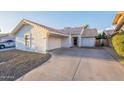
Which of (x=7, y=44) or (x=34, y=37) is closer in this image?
(x=34, y=37)

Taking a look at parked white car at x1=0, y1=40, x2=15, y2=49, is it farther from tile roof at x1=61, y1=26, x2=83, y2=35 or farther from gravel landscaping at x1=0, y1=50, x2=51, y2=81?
gravel landscaping at x1=0, y1=50, x2=51, y2=81

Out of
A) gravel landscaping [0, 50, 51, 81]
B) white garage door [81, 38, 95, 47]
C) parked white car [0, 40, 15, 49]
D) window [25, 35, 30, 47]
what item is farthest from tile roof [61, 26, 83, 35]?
gravel landscaping [0, 50, 51, 81]

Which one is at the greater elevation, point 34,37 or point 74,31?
point 74,31

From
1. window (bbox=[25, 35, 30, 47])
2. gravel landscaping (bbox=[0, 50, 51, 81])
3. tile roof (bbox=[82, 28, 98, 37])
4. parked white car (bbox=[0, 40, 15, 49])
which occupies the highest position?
tile roof (bbox=[82, 28, 98, 37])

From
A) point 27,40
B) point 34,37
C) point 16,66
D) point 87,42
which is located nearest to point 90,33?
point 87,42

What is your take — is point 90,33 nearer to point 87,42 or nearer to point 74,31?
point 87,42

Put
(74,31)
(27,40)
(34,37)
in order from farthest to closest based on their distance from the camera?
(74,31) → (27,40) → (34,37)

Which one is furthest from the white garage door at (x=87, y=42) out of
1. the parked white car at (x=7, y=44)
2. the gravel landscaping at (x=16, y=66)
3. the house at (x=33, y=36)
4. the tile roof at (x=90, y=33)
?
the gravel landscaping at (x=16, y=66)

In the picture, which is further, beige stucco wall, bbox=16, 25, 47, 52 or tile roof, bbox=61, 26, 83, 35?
tile roof, bbox=61, 26, 83, 35

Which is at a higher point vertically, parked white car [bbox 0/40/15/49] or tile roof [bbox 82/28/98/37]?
tile roof [bbox 82/28/98/37]
